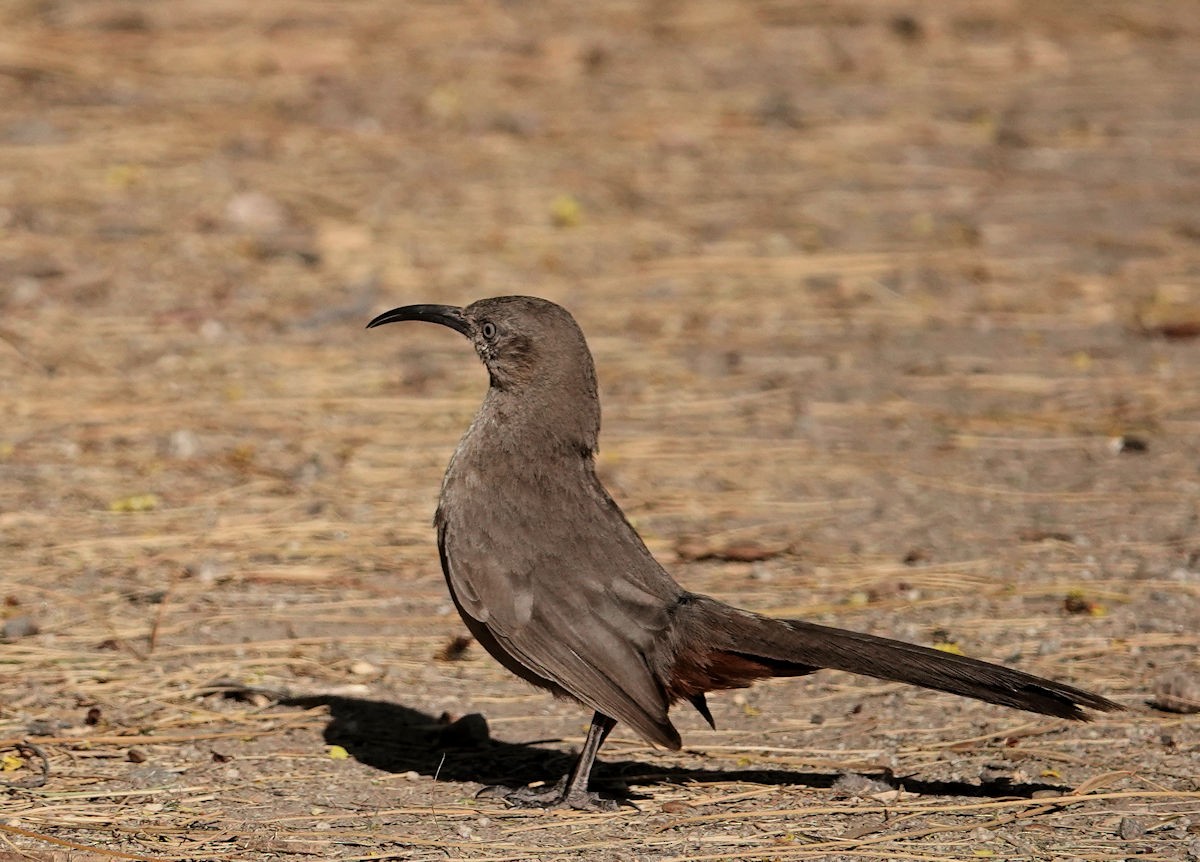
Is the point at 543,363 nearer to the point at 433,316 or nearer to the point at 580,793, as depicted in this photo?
the point at 433,316

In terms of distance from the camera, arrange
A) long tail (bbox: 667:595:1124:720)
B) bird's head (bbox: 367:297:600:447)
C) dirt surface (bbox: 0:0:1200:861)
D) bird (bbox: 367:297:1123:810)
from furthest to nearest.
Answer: bird's head (bbox: 367:297:600:447) → dirt surface (bbox: 0:0:1200:861) → bird (bbox: 367:297:1123:810) → long tail (bbox: 667:595:1124:720)

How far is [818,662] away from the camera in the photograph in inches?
161

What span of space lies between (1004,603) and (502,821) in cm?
220

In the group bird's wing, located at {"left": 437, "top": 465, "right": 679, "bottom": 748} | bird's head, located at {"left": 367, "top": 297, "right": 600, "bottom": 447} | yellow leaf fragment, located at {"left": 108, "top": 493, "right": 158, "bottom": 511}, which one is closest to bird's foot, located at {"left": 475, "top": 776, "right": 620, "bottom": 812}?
bird's wing, located at {"left": 437, "top": 465, "right": 679, "bottom": 748}

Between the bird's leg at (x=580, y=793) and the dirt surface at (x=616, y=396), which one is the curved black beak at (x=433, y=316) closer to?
the dirt surface at (x=616, y=396)

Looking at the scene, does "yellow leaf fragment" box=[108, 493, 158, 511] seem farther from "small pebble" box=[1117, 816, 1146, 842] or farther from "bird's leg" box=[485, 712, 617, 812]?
"small pebble" box=[1117, 816, 1146, 842]

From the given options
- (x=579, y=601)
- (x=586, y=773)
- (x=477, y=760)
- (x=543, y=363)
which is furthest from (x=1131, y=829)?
(x=543, y=363)

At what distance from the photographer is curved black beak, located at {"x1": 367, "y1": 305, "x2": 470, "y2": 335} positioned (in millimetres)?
4996

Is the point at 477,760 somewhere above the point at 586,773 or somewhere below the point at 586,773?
below

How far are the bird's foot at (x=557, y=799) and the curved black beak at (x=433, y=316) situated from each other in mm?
1336

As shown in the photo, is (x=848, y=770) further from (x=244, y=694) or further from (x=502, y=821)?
(x=244, y=694)

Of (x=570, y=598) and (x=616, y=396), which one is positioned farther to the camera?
(x=616, y=396)

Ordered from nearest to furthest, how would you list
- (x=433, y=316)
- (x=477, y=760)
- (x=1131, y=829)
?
1. (x=1131, y=829)
2. (x=477, y=760)
3. (x=433, y=316)

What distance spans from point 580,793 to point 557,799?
7cm
